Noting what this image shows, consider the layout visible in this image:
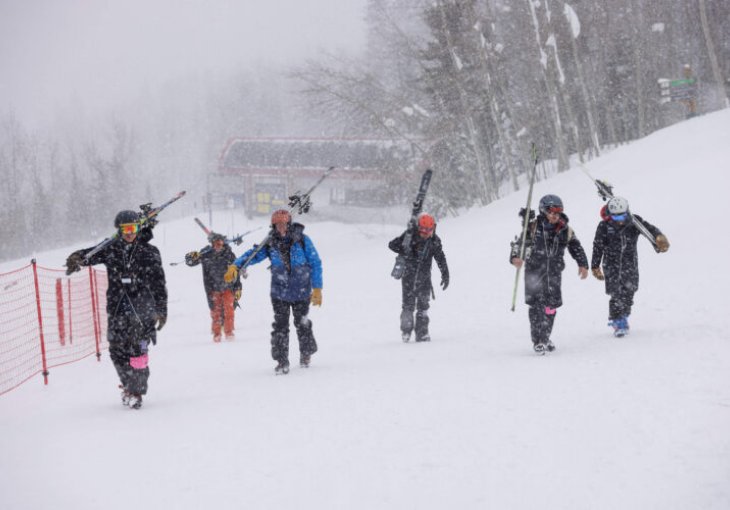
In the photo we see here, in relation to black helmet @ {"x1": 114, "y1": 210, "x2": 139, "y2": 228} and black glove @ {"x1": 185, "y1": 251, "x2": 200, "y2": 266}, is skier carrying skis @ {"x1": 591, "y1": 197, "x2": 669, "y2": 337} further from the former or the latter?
black glove @ {"x1": 185, "y1": 251, "x2": 200, "y2": 266}

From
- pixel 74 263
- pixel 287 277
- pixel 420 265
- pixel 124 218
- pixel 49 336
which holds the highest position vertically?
pixel 124 218

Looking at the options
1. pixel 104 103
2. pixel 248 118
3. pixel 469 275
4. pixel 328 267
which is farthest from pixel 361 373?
pixel 104 103

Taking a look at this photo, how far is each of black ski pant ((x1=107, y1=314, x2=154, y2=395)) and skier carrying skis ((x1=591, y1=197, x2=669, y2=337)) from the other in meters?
5.26

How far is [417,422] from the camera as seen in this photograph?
5031mm

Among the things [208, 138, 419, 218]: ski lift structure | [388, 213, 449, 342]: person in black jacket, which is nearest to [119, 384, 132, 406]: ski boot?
[388, 213, 449, 342]: person in black jacket

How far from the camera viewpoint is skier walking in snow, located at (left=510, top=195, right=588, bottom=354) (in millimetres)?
7500

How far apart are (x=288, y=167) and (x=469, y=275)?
35.2 metres

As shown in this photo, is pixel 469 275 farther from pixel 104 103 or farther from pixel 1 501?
pixel 104 103

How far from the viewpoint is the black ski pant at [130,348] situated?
6.15m

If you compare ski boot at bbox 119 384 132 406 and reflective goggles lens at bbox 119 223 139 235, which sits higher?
reflective goggles lens at bbox 119 223 139 235

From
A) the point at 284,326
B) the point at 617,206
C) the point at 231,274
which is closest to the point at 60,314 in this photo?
the point at 231,274

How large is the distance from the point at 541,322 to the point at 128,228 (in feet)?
15.0

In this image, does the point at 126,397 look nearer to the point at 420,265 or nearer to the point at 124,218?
the point at 124,218

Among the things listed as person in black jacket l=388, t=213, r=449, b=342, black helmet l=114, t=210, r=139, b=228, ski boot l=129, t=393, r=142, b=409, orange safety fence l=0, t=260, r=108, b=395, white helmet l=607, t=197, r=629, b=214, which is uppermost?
black helmet l=114, t=210, r=139, b=228
